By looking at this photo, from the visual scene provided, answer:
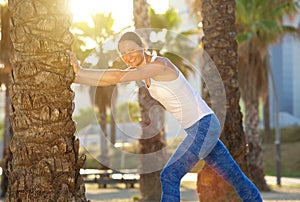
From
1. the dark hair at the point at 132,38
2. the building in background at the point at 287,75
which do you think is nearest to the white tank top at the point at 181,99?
the dark hair at the point at 132,38

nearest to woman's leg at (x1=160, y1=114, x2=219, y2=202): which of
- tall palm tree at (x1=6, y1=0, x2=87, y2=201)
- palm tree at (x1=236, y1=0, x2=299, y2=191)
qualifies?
tall palm tree at (x1=6, y1=0, x2=87, y2=201)

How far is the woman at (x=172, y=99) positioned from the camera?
534 cm

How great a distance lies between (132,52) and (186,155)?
89 centimetres

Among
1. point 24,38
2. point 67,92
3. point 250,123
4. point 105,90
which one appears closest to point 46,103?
point 67,92

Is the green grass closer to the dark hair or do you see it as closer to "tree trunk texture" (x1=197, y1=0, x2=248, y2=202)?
"tree trunk texture" (x1=197, y1=0, x2=248, y2=202)

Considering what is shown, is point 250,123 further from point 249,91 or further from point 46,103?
point 46,103

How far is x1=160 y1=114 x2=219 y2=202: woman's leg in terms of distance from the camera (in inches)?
213

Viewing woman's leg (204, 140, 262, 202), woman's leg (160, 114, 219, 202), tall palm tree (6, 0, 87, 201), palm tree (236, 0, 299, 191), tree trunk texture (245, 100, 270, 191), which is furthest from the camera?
palm tree (236, 0, 299, 191)

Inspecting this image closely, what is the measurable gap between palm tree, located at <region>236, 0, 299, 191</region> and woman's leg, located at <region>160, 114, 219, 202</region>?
17251 millimetres

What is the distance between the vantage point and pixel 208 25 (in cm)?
1005

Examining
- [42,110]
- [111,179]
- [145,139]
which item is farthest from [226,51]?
[111,179]

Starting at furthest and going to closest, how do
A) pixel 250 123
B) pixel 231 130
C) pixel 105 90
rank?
pixel 105 90
pixel 250 123
pixel 231 130

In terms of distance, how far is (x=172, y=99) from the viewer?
547 cm

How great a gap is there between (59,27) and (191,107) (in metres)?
1.19
